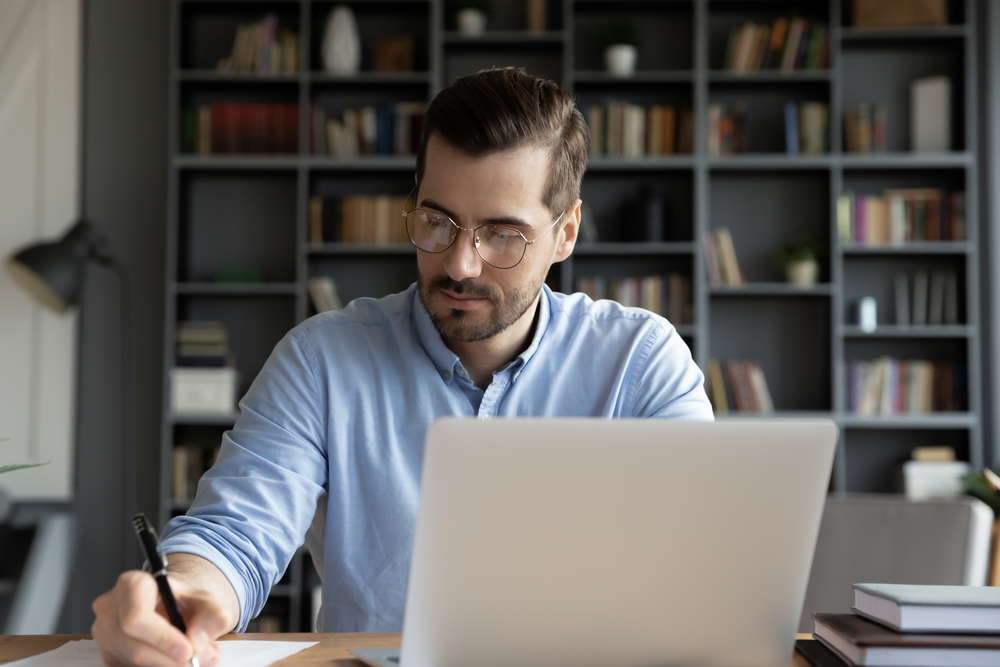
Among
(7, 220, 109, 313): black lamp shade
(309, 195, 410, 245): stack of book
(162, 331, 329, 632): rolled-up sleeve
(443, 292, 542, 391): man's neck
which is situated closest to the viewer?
(162, 331, 329, 632): rolled-up sleeve

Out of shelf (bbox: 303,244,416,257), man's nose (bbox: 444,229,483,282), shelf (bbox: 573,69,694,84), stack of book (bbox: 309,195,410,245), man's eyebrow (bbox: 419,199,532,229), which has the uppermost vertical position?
shelf (bbox: 573,69,694,84)

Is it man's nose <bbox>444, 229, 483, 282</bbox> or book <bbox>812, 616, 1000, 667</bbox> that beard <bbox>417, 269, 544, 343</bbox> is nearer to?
man's nose <bbox>444, 229, 483, 282</bbox>

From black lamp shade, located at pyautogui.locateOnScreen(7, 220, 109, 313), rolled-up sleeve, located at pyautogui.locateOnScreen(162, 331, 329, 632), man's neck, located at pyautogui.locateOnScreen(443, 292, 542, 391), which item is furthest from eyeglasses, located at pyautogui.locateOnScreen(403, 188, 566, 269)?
black lamp shade, located at pyautogui.locateOnScreen(7, 220, 109, 313)

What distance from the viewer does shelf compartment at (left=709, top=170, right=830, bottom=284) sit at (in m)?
3.70

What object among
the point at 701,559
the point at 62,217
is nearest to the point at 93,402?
the point at 62,217

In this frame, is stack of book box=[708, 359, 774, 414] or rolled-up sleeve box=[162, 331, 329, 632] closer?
rolled-up sleeve box=[162, 331, 329, 632]

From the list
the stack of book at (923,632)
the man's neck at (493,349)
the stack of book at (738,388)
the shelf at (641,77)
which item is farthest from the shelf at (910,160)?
the stack of book at (923,632)

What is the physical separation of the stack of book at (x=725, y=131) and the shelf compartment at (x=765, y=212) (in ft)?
0.47

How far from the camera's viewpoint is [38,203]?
142 inches

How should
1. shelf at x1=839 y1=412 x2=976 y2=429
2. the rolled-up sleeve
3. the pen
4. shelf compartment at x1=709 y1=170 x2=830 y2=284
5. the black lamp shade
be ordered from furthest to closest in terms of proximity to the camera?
shelf compartment at x1=709 y1=170 x2=830 y2=284 < shelf at x1=839 y1=412 x2=976 y2=429 < the black lamp shade < the rolled-up sleeve < the pen

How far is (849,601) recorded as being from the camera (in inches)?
65.3

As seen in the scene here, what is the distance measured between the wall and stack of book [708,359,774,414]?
230cm

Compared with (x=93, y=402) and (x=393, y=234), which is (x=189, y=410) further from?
(x=393, y=234)

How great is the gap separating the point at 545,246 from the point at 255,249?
271 centimetres
